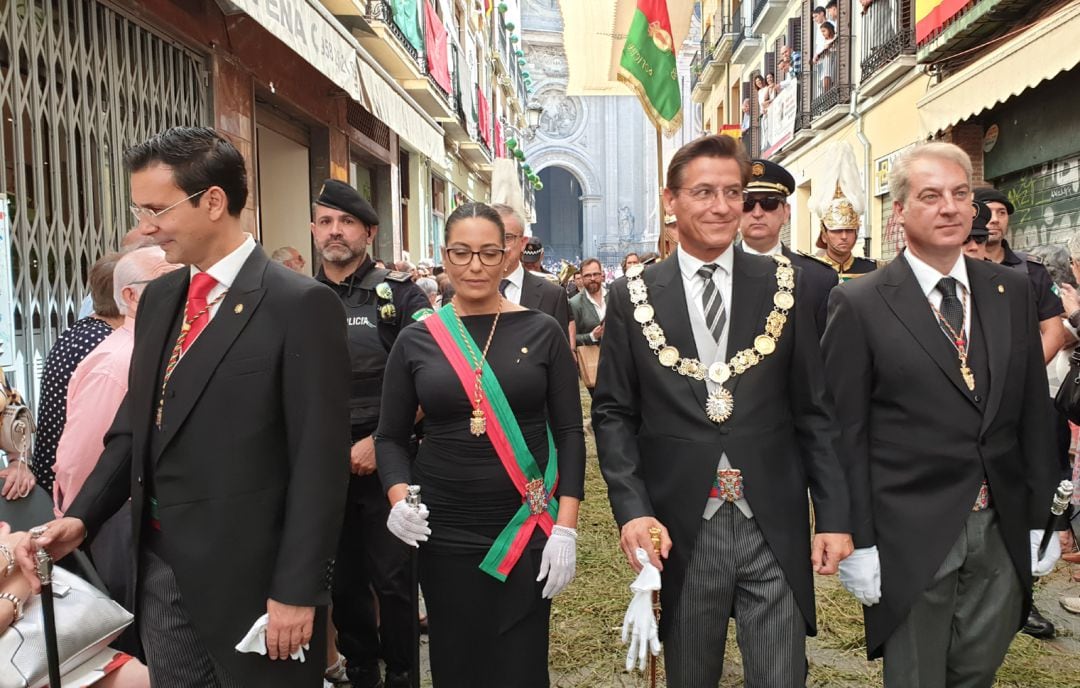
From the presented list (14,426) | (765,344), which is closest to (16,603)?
(14,426)

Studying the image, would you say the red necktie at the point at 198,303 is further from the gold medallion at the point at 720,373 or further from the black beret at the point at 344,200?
the black beret at the point at 344,200

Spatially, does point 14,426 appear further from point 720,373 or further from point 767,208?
point 767,208

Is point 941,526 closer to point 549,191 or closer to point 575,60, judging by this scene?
point 575,60

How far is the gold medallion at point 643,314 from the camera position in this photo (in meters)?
2.51

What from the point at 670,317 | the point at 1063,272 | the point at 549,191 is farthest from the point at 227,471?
the point at 549,191

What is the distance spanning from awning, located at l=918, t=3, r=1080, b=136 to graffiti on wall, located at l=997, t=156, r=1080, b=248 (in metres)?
1.15

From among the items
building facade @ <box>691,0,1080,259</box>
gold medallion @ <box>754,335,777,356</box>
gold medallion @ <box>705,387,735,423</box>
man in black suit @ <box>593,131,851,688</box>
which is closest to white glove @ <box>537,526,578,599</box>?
man in black suit @ <box>593,131,851,688</box>

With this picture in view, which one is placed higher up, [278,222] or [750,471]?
[278,222]

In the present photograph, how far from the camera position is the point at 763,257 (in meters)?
2.64

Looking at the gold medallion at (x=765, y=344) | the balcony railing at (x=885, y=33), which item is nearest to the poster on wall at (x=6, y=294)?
the gold medallion at (x=765, y=344)

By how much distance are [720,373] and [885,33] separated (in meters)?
12.3

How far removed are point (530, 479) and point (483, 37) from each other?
91.8 feet

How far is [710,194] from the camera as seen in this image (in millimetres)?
2475

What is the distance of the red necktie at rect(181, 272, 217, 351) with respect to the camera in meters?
2.18
